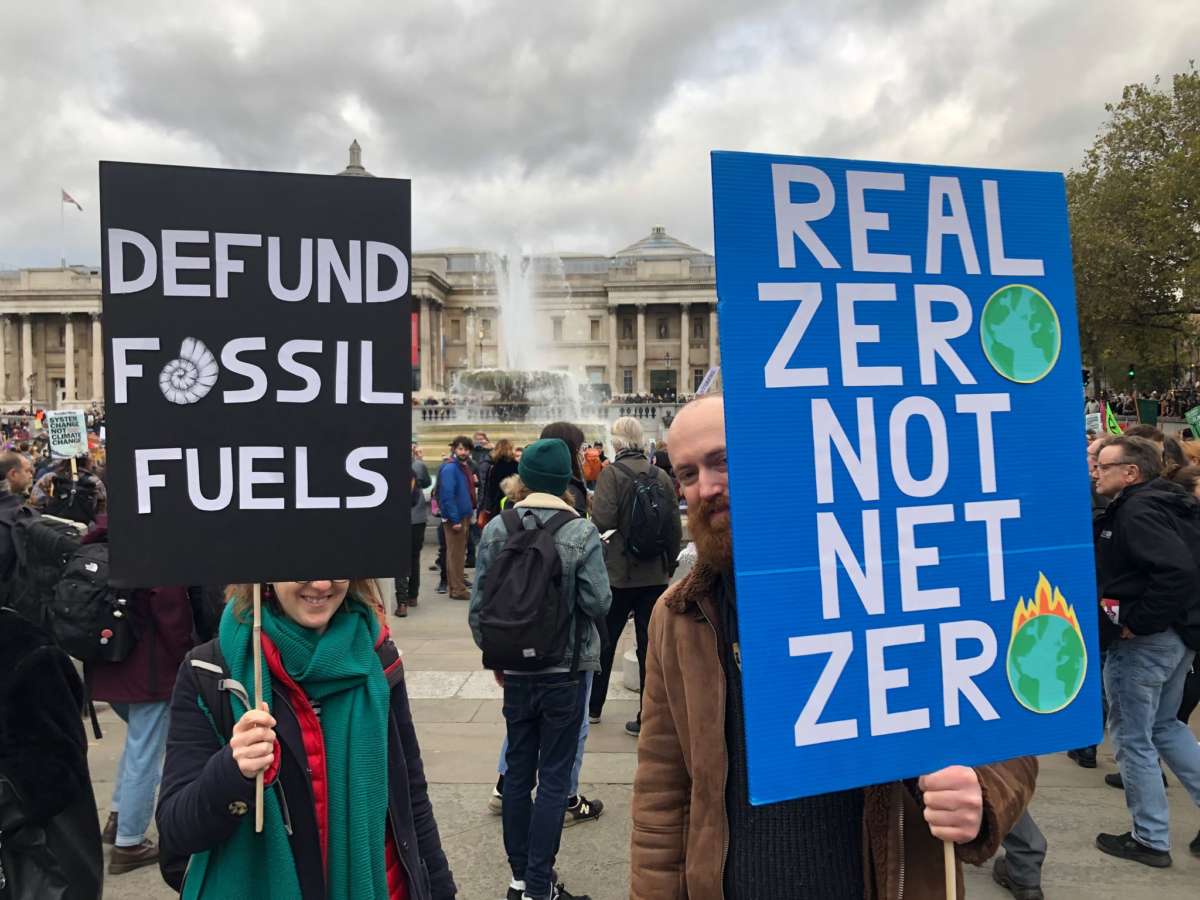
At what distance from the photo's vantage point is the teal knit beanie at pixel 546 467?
383cm

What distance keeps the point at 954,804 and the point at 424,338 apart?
75.1m

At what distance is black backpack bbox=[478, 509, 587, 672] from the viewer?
346 cm

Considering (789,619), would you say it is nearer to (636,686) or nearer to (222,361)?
(222,361)

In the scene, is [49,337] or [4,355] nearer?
[4,355]

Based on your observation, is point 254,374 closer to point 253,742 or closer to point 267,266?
point 267,266

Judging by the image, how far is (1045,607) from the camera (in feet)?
5.18

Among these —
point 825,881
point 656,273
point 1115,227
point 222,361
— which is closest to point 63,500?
point 222,361

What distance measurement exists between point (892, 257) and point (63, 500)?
666cm

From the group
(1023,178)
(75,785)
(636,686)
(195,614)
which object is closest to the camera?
(1023,178)

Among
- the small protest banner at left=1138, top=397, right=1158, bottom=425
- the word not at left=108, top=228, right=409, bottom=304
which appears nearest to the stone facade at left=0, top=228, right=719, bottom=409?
the small protest banner at left=1138, top=397, right=1158, bottom=425

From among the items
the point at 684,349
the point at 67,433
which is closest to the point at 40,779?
the point at 67,433

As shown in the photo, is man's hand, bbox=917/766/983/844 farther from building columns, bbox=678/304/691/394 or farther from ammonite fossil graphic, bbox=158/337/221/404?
building columns, bbox=678/304/691/394

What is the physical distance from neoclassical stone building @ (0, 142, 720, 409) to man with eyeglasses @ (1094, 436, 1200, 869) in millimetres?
69792

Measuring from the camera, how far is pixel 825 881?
1691 mm
